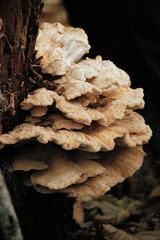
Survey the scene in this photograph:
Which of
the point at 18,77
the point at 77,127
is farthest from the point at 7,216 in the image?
the point at 18,77

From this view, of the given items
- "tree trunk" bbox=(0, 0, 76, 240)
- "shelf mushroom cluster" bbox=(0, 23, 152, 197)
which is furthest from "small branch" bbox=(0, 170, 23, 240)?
"tree trunk" bbox=(0, 0, 76, 240)

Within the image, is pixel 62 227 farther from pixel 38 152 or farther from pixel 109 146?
pixel 109 146

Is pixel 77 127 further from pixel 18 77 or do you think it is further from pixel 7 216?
pixel 7 216

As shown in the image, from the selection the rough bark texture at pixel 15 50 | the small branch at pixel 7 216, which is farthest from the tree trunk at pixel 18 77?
the small branch at pixel 7 216

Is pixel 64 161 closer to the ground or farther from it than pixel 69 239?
farther from it

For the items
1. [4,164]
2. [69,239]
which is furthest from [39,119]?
[69,239]

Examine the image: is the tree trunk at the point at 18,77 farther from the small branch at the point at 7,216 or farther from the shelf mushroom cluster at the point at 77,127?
the small branch at the point at 7,216

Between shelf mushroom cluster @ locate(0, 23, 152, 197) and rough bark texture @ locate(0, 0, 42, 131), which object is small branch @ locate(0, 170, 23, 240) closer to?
shelf mushroom cluster @ locate(0, 23, 152, 197)
